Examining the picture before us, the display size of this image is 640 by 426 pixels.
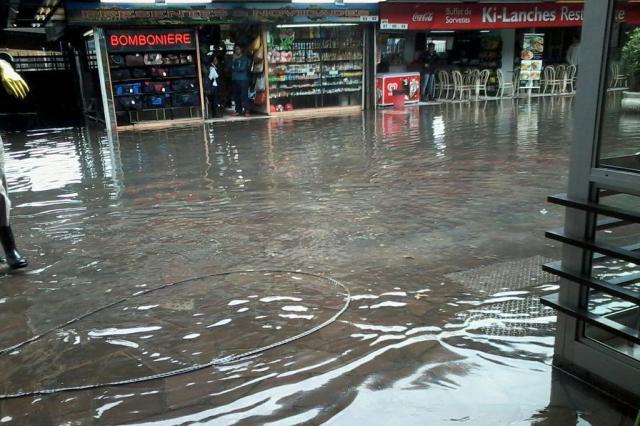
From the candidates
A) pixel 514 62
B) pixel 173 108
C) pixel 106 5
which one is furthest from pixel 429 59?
pixel 106 5

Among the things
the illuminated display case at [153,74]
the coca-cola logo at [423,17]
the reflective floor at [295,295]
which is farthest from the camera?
the coca-cola logo at [423,17]

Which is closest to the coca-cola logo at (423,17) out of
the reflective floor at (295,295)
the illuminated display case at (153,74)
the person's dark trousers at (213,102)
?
the person's dark trousers at (213,102)

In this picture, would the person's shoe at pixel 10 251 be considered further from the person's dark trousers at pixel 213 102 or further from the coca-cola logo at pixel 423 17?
the coca-cola logo at pixel 423 17

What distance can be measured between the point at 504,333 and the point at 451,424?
3.24 feet

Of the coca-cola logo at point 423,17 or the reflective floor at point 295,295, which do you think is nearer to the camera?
the reflective floor at point 295,295

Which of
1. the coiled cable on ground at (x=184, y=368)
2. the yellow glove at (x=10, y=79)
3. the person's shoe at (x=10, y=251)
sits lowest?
the coiled cable on ground at (x=184, y=368)

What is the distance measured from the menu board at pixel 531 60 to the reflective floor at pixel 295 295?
1225 cm

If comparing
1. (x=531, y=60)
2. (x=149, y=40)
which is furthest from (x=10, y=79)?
(x=531, y=60)

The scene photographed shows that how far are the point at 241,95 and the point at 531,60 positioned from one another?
1043 cm

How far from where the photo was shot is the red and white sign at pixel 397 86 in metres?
17.4

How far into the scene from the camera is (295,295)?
400 centimetres

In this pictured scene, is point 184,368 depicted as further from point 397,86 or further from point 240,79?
point 397,86

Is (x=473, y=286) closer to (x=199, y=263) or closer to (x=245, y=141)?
(x=199, y=263)

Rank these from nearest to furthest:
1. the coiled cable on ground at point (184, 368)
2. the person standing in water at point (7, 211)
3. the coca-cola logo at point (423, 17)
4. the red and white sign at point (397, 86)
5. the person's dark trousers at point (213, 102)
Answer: the coiled cable on ground at point (184, 368) → the person standing in water at point (7, 211) → the person's dark trousers at point (213, 102) → the coca-cola logo at point (423, 17) → the red and white sign at point (397, 86)
